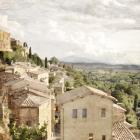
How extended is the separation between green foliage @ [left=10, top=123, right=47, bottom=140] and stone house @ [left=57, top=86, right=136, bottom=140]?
327cm

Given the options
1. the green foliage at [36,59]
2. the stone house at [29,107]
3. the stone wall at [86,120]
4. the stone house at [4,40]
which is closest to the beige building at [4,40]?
the stone house at [4,40]

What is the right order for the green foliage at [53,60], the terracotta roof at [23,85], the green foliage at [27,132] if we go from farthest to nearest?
the green foliage at [53,60], the terracotta roof at [23,85], the green foliage at [27,132]

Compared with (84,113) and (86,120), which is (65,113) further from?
(86,120)

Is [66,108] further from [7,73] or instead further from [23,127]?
[7,73]

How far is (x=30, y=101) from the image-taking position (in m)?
36.1

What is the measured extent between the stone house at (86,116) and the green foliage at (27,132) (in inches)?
129

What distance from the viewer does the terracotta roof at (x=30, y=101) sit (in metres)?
35.7

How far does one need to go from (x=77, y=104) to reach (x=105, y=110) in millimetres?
2114

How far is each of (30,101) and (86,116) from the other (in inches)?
308

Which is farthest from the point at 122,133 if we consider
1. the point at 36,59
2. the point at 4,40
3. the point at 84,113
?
the point at 36,59

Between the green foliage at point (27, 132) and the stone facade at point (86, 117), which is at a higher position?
the stone facade at point (86, 117)

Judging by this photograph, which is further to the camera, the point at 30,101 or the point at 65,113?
the point at 30,101

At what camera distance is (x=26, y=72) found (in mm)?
63094

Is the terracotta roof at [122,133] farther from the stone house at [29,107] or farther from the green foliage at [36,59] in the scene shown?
the green foliage at [36,59]
